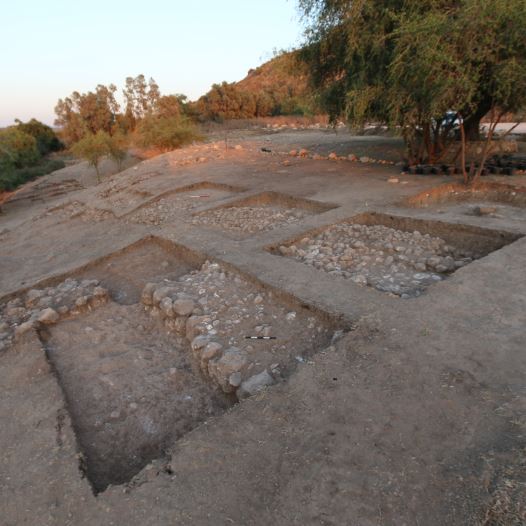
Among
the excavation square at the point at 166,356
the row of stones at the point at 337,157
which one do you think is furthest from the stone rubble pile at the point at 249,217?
the row of stones at the point at 337,157

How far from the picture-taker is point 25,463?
8.05 feet

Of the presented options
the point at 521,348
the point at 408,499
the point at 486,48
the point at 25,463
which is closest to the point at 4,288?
the point at 25,463

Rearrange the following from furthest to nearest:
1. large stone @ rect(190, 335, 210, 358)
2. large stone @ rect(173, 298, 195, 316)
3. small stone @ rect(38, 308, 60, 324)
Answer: small stone @ rect(38, 308, 60, 324) → large stone @ rect(173, 298, 195, 316) → large stone @ rect(190, 335, 210, 358)

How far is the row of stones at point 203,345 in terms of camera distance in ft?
10.0

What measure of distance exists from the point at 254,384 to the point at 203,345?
825mm

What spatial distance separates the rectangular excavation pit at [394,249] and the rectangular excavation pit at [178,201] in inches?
131

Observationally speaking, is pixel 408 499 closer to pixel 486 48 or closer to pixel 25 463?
pixel 25 463

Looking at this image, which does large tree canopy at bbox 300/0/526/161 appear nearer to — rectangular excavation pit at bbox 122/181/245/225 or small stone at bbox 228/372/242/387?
rectangular excavation pit at bbox 122/181/245/225

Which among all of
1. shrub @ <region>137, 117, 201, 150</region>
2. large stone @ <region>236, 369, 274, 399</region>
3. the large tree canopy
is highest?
the large tree canopy

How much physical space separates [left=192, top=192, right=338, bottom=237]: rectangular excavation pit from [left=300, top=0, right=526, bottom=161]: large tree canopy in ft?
9.83

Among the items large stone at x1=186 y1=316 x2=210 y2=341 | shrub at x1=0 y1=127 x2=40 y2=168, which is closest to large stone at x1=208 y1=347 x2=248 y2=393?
large stone at x1=186 y1=316 x2=210 y2=341

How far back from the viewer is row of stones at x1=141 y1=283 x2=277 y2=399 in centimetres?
305

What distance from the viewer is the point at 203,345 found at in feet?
11.8

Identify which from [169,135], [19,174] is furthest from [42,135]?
[169,135]
